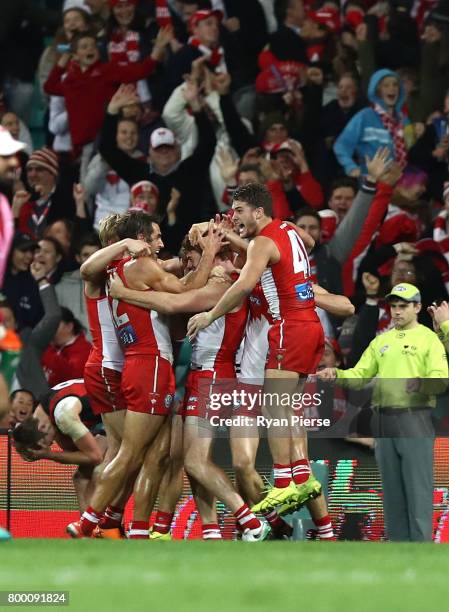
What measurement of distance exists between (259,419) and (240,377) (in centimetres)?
42

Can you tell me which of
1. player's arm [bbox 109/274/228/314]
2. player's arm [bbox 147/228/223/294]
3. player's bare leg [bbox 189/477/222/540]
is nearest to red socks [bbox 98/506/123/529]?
player's bare leg [bbox 189/477/222/540]

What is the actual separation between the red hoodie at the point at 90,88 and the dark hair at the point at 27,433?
6.07 m

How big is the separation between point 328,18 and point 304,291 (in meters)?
7.55

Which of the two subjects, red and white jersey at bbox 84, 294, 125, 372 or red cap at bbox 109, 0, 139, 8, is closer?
red and white jersey at bbox 84, 294, 125, 372

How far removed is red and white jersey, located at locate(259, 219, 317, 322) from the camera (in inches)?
401

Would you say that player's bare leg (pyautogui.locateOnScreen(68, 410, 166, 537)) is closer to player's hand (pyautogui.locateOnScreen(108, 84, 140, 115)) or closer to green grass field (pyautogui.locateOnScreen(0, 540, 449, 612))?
green grass field (pyautogui.locateOnScreen(0, 540, 449, 612))

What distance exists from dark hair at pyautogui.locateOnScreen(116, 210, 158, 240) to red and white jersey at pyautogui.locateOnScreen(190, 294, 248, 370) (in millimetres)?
815

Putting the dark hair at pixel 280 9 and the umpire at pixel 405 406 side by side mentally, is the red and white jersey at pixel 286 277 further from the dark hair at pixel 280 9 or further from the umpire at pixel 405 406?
the dark hair at pixel 280 9

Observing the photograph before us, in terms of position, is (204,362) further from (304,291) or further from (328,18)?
(328,18)

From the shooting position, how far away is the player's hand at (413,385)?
10953 millimetres

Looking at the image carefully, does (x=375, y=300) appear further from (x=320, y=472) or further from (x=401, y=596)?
(x=401, y=596)

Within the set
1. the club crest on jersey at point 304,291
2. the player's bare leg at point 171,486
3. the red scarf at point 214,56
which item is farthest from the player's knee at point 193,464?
the red scarf at point 214,56

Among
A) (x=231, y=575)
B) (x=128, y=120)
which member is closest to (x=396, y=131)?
(x=128, y=120)

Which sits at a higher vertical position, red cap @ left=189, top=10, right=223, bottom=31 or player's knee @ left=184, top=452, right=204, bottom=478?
red cap @ left=189, top=10, right=223, bottom=31
